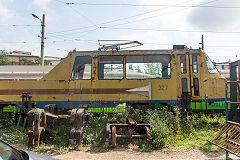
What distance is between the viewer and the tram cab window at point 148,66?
7.50 m

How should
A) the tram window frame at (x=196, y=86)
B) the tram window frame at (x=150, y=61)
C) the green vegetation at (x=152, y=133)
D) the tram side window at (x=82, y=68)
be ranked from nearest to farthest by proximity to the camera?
the green vegetation at (x=152, y=133) < the tram window frame at (x=196, y=86) < the tram window frame at (x=150, y=61) < the tram side window at (x=82, y=68)

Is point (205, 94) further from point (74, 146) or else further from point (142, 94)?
point (74, 146)

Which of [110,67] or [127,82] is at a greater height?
[110,67]

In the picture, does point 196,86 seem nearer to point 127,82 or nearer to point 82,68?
point 127,82

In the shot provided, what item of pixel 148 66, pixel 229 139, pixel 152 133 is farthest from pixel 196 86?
pixel 229 139

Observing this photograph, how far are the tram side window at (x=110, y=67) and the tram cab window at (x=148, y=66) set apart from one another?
33cm

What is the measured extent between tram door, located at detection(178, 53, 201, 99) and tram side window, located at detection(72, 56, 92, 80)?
379cm

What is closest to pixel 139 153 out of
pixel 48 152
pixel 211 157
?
pixel 211 157

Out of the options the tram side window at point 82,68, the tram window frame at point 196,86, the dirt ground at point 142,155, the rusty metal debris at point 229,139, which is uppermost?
the tram side window at point 82,68

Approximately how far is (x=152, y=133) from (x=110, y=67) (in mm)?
3344

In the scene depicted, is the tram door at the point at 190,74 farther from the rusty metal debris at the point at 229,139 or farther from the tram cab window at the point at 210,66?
the rusty metal debris at the point at 229,139

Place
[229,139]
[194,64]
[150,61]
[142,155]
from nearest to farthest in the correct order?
[229,139]
[142,155]
[194,64]
[150,61]

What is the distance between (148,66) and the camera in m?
7.61

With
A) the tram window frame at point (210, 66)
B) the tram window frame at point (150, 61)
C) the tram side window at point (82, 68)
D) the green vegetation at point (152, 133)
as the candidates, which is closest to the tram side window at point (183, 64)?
the tram window frame at point (150, 61)
